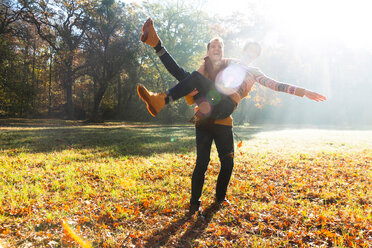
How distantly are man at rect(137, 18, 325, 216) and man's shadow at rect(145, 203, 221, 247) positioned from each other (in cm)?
17

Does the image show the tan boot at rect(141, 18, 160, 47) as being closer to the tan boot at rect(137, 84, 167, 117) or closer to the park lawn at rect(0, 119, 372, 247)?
the tan boot at rect(137, 84, 167, 117)

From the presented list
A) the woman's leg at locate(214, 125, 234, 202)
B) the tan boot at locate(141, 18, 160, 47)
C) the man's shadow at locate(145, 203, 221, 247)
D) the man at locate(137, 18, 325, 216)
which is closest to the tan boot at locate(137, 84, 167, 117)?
the man at locate(137, 18, 325, 216)

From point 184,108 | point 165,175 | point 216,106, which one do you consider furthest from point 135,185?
point 184,108

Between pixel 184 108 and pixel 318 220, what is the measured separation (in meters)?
29.0

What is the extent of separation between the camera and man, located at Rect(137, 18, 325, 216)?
298 centimetres

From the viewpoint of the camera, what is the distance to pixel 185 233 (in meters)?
2.95

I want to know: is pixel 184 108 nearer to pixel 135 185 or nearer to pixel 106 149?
pixel 106 149

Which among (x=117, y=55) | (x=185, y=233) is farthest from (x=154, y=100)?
(x=117, y=55)

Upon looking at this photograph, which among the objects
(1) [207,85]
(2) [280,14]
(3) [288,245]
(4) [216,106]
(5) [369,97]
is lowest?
(3) [288,245]

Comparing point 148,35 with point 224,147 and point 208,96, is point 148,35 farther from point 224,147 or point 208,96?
point 224,147

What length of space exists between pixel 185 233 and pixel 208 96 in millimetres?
1717

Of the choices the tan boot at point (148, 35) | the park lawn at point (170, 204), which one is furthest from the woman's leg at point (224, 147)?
the tan boot at point (148, 35)

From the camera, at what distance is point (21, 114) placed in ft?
92.4

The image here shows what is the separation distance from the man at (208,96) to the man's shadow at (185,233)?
0.17 m
